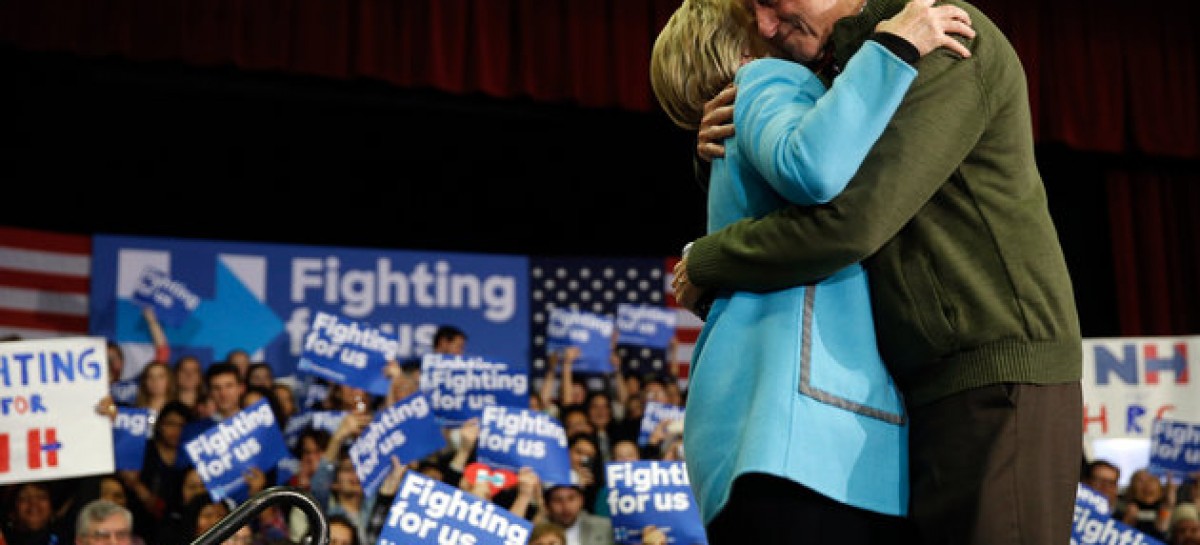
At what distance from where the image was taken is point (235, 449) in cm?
539

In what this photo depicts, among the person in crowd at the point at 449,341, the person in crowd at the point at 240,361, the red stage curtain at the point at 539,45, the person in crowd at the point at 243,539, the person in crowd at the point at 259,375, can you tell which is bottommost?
the person in crowd at the point at 243,539

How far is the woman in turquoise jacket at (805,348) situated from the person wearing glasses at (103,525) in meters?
3.74

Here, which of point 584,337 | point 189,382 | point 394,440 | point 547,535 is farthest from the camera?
point 584,337

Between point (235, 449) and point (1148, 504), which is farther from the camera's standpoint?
point (1148, 504)

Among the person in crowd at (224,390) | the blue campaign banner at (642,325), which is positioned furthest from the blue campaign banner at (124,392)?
the blue campaign banner at (642,325)

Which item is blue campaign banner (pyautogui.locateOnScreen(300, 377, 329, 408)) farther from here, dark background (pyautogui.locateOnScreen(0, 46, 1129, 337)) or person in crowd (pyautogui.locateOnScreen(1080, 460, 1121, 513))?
person in crowd (pyautogui.locateOnScreen(1080, 460, 1121, 513))

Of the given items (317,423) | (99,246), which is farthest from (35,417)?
(99,246)

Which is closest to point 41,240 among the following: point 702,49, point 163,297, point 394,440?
point 163,297

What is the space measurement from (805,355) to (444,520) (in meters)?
2.85

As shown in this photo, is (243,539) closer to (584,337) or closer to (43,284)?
(43,284)

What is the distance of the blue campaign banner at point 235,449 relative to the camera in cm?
532

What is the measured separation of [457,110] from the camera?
7906mm

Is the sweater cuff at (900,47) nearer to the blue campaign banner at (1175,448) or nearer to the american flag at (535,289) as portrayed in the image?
the blue campaign banner at (1175,448)

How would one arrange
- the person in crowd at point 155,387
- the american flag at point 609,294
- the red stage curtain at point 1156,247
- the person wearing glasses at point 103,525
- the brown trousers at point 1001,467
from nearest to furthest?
the brown trousers at point 1001,467, the person wearing glasses at point 103,525, the person in crowd at point 155,387, the american flag at point 609,294, the red stage curtain at point 1156,247
